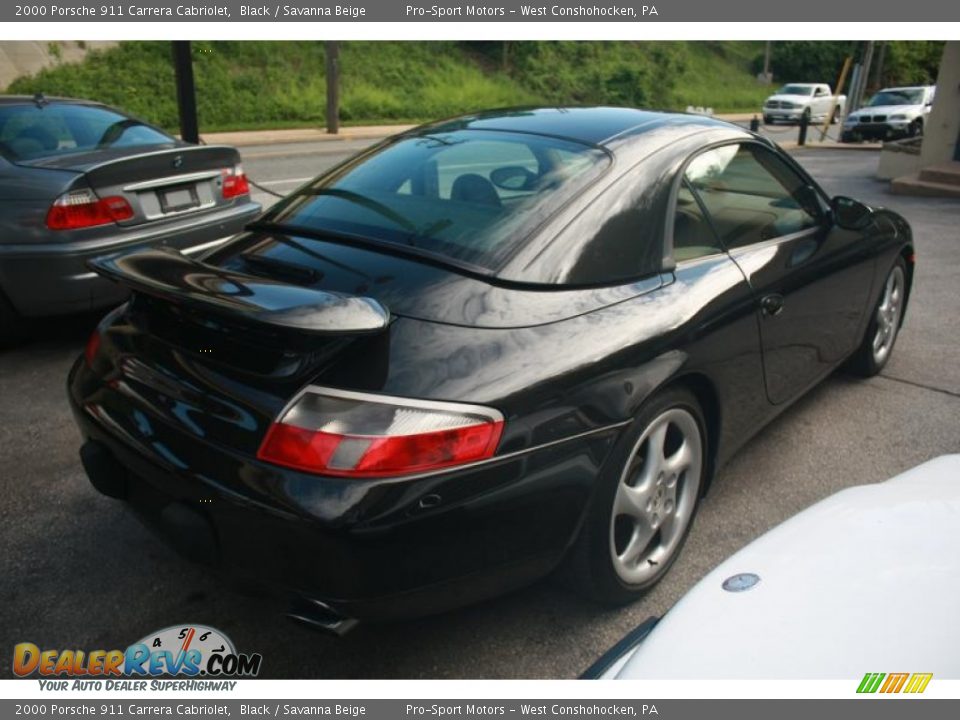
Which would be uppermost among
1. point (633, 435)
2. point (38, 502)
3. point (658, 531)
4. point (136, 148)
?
point (136, 148)

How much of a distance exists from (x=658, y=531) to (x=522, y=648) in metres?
0.61

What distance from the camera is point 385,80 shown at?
30656 mm

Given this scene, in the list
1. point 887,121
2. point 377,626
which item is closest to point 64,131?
point 377,626

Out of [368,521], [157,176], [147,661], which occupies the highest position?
[157,176]

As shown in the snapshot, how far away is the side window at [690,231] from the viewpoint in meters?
2.64

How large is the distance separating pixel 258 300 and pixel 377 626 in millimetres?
1050

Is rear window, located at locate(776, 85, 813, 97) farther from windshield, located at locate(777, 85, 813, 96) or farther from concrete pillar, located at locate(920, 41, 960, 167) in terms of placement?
concrete pillar, located at locate(920, 41, 960, 167)

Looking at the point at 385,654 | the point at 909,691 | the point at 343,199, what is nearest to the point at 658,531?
the point at 385,654

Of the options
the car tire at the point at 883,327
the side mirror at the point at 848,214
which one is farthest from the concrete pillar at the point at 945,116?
the side mirror at the point at 848,214

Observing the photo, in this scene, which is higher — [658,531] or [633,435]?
[633,435]

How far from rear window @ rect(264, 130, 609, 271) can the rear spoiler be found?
1.46 feet

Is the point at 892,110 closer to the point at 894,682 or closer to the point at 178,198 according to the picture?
the point at 178,198

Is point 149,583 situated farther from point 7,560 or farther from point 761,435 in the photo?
point 761,435

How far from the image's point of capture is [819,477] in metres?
3.26
